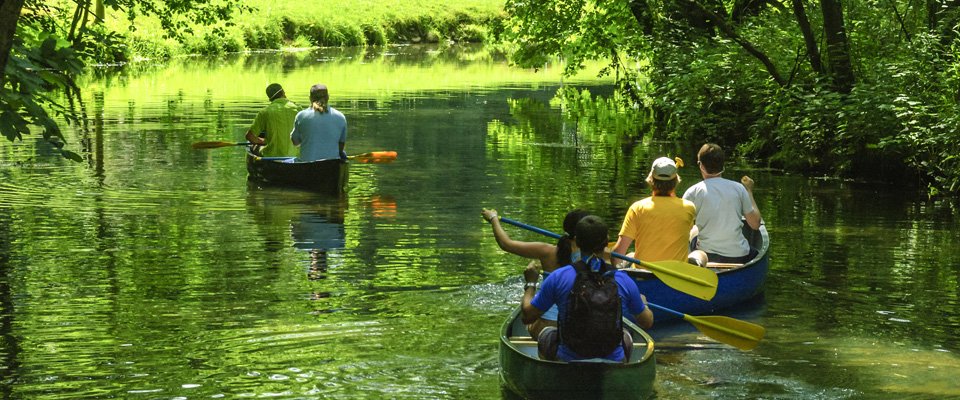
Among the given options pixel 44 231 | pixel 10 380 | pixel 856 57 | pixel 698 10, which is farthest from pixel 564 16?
pixel 10 380

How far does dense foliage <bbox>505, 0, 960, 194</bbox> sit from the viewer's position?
1836 centimetres

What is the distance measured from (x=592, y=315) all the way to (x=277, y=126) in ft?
37.2

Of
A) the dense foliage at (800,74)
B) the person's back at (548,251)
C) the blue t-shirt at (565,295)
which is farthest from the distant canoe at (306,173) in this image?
the blue t-shirt at (565,295)

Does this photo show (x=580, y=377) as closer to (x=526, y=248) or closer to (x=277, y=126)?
(x=526, y=248)

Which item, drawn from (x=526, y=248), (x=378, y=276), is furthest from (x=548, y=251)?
(x=378, y=276)

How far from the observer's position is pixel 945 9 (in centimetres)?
1989

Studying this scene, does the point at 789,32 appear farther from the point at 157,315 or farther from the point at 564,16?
the point at 157,315

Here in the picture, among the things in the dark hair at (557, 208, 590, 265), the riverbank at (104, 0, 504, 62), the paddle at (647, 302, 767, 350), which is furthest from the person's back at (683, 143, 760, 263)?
the riverbank at (104, 0, 504, 62)

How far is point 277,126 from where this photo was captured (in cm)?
1814

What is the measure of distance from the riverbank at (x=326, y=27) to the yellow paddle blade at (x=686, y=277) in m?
44.3

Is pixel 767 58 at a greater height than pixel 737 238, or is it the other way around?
pixel 767 58

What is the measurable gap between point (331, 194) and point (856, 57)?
9092 millimetres

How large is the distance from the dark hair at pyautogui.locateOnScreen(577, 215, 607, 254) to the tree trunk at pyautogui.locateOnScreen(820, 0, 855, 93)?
14.2 metres

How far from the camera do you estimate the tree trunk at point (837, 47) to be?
810 inches
